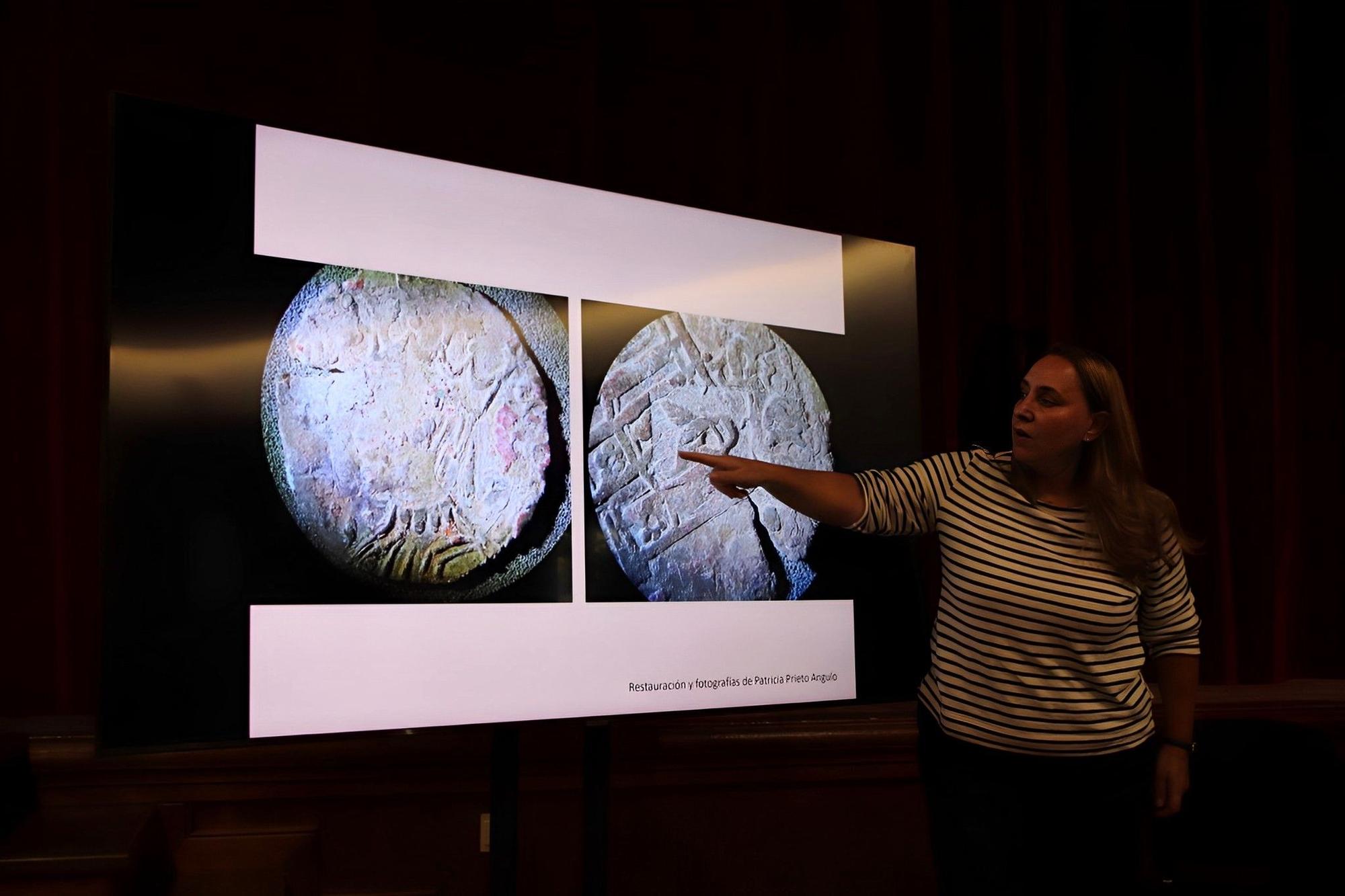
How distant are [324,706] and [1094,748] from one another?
4.75 feet

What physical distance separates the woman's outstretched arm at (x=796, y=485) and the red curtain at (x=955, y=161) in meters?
0.60

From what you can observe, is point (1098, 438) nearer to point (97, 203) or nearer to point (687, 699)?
point (687, 699)

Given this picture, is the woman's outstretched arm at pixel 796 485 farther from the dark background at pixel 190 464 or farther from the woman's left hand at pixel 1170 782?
the woman's left hand at pixel 1170 782

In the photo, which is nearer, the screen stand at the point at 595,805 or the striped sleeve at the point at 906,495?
the screen stand at the point at 595,805

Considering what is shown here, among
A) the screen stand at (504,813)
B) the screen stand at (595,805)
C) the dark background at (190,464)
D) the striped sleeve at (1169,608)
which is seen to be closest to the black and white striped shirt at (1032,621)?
the striped sleeve at (1169,608)

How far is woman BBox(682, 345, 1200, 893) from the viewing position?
2084 millimetres

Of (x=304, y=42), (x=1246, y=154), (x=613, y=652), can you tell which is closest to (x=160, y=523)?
(x=613, y=652)

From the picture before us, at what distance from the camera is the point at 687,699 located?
2141 millimetres

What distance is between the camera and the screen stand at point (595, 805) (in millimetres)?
2059

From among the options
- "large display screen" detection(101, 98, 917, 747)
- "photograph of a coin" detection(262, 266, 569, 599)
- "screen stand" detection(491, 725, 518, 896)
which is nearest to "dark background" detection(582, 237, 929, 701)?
"large display screen" detection(101, 98, 917, 747)

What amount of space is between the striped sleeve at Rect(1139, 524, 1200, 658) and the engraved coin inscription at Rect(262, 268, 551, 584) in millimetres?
1276

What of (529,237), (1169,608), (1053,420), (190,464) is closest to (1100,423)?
(1053,420)

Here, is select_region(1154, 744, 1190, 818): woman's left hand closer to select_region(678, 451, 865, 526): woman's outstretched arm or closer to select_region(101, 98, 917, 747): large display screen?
select_region(101, 98, 917, 747): large display screen

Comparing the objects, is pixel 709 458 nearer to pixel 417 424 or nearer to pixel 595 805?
pixel 417 424
